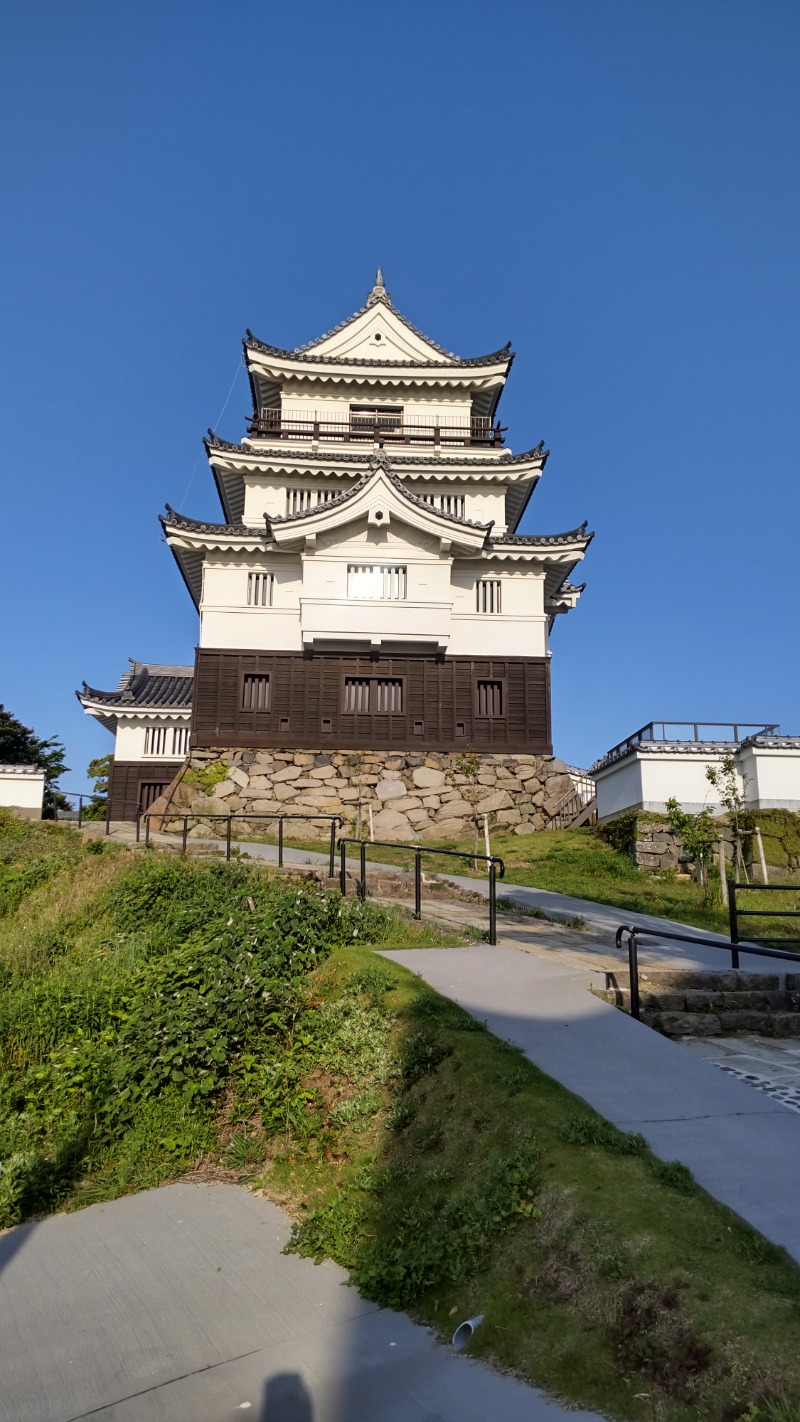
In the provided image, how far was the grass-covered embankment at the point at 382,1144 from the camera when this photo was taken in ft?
13.8

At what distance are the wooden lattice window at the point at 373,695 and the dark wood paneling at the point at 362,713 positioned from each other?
13 cm

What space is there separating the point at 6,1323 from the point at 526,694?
23241mm

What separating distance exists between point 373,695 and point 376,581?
10.9 feet

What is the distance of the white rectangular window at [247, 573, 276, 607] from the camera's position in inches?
1110

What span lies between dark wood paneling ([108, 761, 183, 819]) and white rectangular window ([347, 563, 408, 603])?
28.4 feet

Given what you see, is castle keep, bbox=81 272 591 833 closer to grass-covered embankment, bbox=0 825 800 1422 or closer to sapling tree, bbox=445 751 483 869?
sapling tree, bbox=445 751 483 869

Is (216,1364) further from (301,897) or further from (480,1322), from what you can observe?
(301,897)

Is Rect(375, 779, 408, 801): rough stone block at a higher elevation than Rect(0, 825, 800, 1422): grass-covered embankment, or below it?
higher

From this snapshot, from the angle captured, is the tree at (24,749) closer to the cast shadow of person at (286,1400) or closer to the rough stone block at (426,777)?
the rough stone block at (426,777)

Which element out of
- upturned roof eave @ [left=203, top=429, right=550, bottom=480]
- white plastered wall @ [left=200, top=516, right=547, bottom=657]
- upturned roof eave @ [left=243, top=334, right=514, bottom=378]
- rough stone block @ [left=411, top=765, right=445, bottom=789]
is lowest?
rough stone block @ [left=411, top=765, right=445, bottom=789]

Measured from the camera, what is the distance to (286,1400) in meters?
4.45

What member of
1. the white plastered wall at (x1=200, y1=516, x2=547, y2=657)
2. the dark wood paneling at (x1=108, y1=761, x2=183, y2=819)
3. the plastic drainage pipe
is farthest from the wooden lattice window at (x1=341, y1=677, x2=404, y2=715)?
the plastic drainage pipe

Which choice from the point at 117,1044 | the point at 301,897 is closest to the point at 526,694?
the point at 301,897

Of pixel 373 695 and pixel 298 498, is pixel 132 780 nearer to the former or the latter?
pixel 373 695
